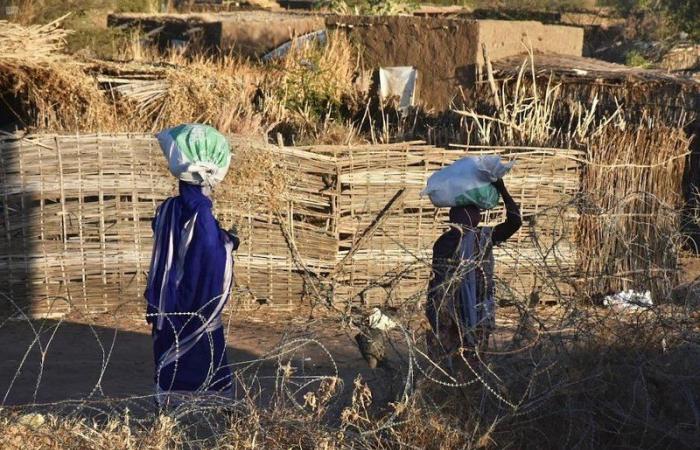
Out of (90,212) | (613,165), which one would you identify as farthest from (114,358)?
(613,165)

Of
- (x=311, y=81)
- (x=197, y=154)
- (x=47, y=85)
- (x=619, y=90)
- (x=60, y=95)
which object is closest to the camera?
(x=197, y=154)

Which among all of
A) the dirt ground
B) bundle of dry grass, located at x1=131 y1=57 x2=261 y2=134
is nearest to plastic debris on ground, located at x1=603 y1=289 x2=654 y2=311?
the dirt ground

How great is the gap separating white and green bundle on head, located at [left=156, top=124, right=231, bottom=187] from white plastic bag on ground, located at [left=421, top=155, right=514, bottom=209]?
1076 mm

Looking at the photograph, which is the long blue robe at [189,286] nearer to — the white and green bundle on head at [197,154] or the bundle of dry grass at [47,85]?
the white and green bundle on head at [197,154]

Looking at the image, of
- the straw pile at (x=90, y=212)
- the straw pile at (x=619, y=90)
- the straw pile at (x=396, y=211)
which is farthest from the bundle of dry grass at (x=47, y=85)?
the straw pile at (x=619, y=90)

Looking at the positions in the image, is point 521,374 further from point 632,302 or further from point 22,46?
point 22,46

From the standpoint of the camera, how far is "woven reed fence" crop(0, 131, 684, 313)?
29.4 ft

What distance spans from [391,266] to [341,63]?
7.15m

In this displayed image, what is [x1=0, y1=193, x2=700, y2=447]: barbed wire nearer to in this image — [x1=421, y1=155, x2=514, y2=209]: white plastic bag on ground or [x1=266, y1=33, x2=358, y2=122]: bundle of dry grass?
[x1=421, y1=155, x2=514, y2=209]: white plastic bag on ground

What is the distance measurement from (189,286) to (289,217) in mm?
3779

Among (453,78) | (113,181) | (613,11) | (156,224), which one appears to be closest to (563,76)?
(453,78)

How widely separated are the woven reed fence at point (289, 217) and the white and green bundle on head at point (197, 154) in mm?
3102

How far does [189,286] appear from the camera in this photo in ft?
18.5

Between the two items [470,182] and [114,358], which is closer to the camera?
[470,182]
